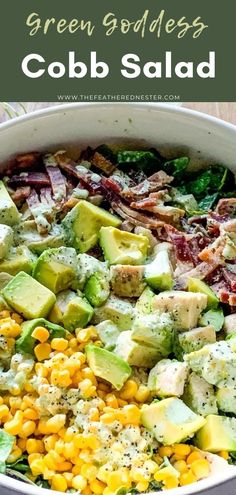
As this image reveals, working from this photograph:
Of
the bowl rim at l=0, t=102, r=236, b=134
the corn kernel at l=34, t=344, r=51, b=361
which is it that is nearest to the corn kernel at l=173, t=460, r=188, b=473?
the corn kernel at l=34, t=344, r=51, b=361

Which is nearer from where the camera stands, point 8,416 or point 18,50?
point 8,416

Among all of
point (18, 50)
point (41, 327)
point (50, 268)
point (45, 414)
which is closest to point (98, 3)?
point (18, 50)

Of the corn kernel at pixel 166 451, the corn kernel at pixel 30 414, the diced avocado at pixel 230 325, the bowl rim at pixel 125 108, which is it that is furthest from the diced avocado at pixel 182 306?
the bowl rim at pixel 125 108

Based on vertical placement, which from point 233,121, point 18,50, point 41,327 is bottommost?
point 41,327

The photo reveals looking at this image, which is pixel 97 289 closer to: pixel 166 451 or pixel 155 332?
pixel 155 332

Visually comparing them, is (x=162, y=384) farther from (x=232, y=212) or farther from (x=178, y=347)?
(x=232, y=212)

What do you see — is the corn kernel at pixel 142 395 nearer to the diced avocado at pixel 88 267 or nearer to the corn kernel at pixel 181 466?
the corn kernel at pixel 181 466

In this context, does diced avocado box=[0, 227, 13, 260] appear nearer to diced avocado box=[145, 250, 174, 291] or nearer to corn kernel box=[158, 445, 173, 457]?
diced avocado box=[145, 250, 174, 291]
